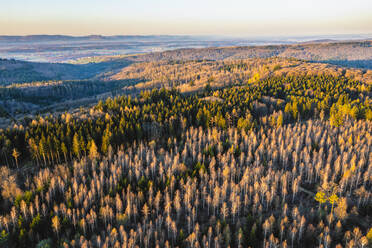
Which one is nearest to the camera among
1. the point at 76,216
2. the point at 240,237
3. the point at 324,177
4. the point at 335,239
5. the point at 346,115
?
the point at 240,237

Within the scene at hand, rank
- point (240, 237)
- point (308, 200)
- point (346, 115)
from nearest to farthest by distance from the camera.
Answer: point (240, 237) → point (308, 200) → point (346, 115)

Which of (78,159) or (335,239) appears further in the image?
(78,159)

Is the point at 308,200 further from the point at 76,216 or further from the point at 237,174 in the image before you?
the point at 76,216

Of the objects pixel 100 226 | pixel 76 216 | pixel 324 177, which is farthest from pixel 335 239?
pixel 76 216

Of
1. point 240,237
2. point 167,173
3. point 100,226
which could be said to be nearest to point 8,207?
point 100,226

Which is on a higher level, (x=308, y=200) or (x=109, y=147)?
(x=109, y=147)

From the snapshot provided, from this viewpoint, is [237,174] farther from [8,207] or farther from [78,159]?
[8,207]
